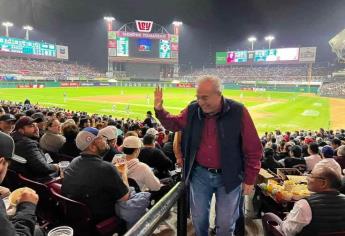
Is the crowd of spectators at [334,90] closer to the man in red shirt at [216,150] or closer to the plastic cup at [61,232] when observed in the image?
the man in red shirt at [216,150]

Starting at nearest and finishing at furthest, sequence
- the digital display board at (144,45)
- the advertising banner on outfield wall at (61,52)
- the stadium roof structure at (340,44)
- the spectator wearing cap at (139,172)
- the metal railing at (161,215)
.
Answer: the metal railing at (161,215), the spectator wearing cap at (139,172), the stadium roof structure at (340,44), the advertising banner on outfield wall at (61,52), the digital display board at (144,45)

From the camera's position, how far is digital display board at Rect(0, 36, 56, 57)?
7175 cm

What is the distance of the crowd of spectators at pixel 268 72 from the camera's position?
72.2 meters

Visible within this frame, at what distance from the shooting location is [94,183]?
11.8 ft

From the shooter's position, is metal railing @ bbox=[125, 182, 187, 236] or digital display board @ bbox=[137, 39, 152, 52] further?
digital display board @ bbox=[137, 39, 152, 52]

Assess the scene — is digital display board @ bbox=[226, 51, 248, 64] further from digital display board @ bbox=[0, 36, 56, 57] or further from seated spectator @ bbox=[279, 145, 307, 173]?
seated spectator @ bbox=[279, 145, 307, 173]

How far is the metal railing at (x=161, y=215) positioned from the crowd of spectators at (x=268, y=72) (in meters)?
69.7

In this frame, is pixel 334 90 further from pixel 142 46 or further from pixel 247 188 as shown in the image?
pixel 247 188

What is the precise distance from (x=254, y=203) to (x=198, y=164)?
7.65 ft

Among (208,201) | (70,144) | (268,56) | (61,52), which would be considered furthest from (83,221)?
(61,52)

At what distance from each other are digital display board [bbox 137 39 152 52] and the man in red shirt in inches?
3451

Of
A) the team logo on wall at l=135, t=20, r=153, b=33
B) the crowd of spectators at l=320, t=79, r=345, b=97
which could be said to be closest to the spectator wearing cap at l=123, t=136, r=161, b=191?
the crowd of spectators at l=320, t=79, r=345, b=97

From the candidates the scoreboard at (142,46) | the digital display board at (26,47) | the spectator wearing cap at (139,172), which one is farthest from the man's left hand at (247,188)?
the scoreboard at (142,46)

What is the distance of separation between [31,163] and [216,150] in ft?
10.5
